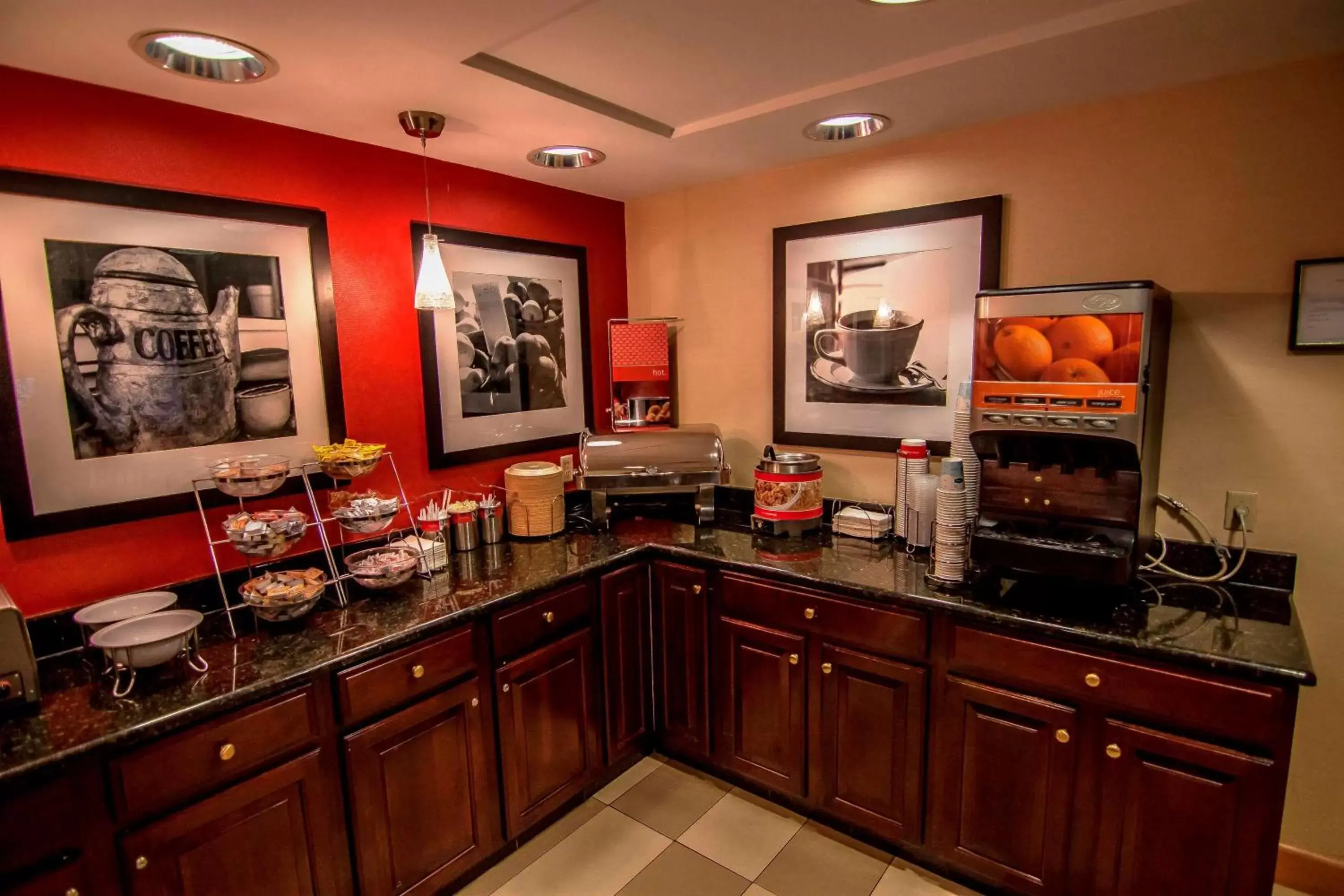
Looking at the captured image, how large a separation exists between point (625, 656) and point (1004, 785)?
1.28 meters

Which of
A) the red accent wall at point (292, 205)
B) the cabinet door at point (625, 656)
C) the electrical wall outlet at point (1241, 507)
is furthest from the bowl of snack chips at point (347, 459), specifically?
the electrical wall outlet at point (1241, 507)

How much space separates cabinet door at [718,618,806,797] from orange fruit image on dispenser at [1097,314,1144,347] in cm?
125

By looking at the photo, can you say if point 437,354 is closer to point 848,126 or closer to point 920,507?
point 848,126

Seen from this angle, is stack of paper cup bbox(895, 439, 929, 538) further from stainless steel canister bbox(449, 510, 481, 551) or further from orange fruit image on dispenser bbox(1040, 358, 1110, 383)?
stainless steel canister bbox(449, 510, 481, 551)

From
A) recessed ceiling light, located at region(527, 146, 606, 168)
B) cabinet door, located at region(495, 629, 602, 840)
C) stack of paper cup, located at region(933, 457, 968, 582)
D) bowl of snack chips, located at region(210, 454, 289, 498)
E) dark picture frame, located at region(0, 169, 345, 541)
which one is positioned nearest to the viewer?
dark picture frame, located at region(0, 169, 345, 541)

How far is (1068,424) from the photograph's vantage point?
1.75 metres

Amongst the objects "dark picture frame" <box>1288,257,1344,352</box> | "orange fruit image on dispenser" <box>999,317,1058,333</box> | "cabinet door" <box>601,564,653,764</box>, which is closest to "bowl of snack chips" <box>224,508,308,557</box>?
"cabinet door" <box>601,564,653,764</box>

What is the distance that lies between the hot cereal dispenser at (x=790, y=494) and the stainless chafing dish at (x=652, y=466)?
22 centimetres

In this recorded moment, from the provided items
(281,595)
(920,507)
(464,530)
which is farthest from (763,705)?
(281,595)

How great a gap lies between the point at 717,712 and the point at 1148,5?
7.67 feet

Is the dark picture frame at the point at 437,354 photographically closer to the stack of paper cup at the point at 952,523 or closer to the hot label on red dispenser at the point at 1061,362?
the stack of paper cup at the point at 952,523

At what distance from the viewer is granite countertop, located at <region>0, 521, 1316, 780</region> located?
1.48 meters

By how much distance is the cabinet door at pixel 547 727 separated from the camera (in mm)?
2180

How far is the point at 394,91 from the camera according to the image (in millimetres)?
1873
